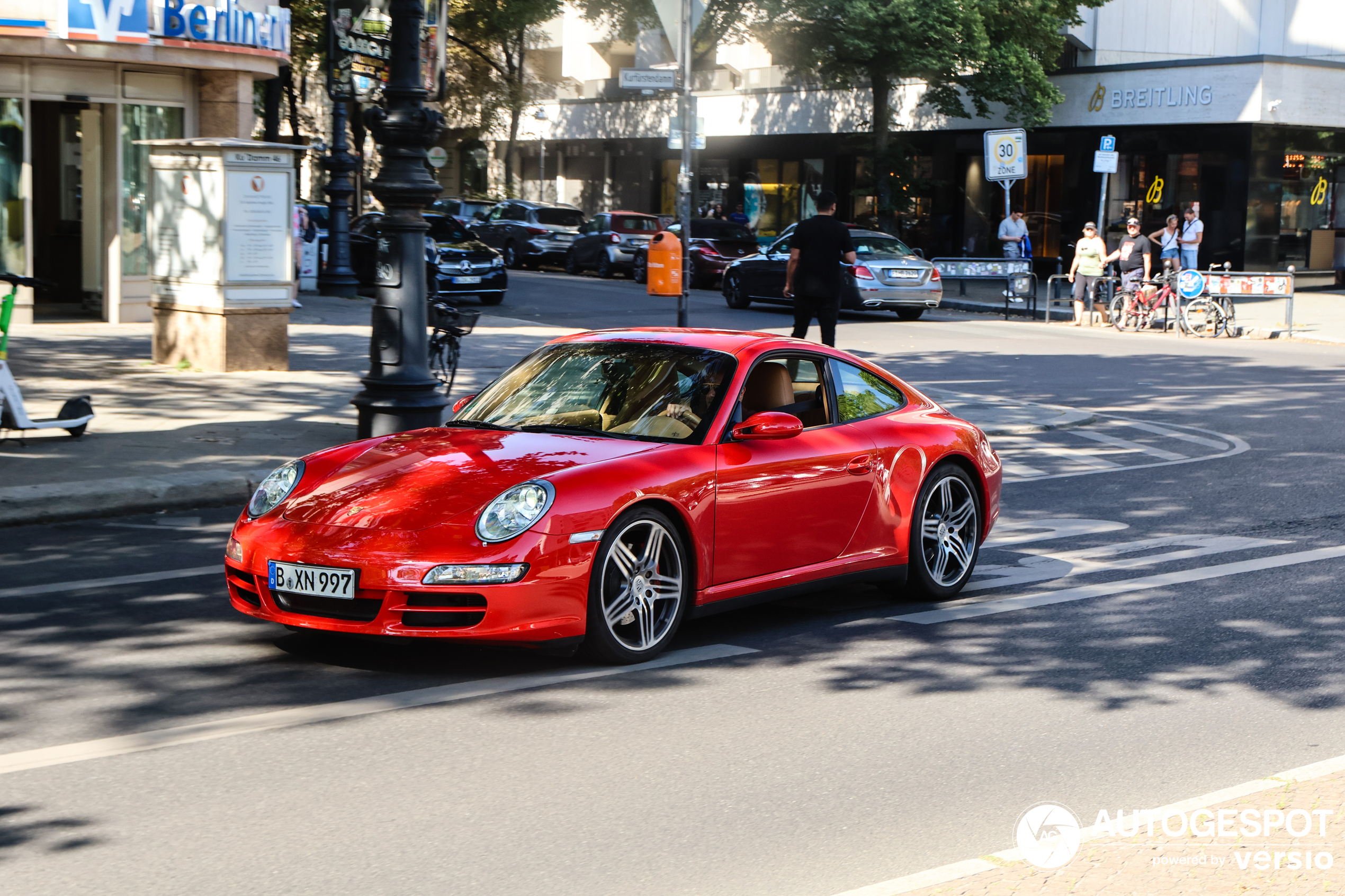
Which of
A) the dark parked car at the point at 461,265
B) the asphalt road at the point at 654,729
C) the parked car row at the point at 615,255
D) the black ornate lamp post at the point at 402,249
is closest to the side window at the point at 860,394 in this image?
the asphalt road at the point at 654,729

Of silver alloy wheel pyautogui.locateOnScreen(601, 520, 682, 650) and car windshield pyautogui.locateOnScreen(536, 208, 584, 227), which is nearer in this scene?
silver alloy wheel pyautogui.locateOnScreen(601, 520, 682, 650)

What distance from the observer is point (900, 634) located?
7.21 meters

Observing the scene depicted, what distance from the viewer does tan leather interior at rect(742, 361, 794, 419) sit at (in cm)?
722

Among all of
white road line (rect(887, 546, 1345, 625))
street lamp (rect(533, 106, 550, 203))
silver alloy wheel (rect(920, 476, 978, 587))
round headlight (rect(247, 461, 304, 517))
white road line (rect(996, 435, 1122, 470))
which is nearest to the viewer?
round headlight (rect(247, 461, 304, 517))

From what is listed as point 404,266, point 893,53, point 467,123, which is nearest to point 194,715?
point 404,266

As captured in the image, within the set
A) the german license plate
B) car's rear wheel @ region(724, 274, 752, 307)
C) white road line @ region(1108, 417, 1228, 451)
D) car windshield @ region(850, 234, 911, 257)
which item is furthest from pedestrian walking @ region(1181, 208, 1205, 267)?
the german license plate

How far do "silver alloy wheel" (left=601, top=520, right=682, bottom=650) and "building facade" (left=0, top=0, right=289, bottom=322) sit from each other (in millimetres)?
16397

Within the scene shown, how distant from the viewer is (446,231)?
92.5 feet

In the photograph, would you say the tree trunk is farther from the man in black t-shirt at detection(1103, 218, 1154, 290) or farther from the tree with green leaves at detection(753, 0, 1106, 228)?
the man in black t-shirt at detection(1103, 218, 1154, 290)

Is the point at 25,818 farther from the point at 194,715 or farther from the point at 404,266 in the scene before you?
the point at 404,266

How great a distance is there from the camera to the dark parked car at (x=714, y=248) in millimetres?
35281

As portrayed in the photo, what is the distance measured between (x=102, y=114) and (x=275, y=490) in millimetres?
16759

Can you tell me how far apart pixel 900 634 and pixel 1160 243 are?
80.7 ft

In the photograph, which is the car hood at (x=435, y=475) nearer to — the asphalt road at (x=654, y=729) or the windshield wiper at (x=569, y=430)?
the windshield wiper at (x=569, y=430)
